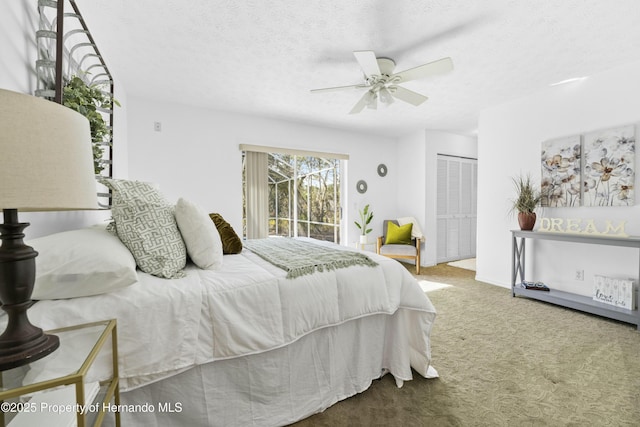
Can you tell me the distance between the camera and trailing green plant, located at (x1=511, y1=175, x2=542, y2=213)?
331cm

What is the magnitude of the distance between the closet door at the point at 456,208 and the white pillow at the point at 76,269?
508 cm

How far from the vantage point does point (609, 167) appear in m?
2.83

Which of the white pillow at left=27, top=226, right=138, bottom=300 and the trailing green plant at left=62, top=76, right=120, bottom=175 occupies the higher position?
the trailing green plant at left=62, top=76, right=120, bottom=175

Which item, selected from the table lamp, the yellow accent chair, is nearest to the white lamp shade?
the table lamp

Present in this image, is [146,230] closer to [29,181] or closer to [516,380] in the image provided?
[29,181]

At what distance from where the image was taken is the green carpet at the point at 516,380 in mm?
1459

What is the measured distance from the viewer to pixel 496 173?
3.89 m

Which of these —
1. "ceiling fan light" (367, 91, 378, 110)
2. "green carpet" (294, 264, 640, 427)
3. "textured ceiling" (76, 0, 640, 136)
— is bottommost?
"green carpet" (294, 264, 640, 427)

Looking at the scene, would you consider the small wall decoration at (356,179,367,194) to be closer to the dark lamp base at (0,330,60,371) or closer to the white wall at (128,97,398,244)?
the white wall at (128,97,398,244)

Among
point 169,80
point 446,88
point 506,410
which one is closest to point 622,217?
point 446,88

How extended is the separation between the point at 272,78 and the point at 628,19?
9.55 ft

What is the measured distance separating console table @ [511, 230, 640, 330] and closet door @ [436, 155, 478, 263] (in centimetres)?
169

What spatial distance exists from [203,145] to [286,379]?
3.36 m

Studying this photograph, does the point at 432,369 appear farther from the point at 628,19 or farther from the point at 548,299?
the point at 628,19
